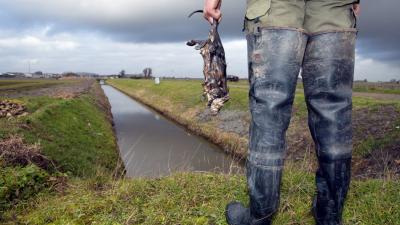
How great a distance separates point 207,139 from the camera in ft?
67.0

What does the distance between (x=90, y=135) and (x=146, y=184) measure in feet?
37.6

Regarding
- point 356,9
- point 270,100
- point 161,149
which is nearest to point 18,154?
point 270,100

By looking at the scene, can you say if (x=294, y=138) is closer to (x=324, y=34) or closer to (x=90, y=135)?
(x=90, y=135)

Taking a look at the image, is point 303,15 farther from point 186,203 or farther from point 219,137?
point 219,137

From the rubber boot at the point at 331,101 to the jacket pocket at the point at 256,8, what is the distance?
441 mm

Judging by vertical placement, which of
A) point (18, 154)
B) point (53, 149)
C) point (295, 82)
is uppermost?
point (295, 82)

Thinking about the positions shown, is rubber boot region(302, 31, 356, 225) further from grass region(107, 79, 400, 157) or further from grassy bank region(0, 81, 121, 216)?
grass region(107, 79, 400, 157)

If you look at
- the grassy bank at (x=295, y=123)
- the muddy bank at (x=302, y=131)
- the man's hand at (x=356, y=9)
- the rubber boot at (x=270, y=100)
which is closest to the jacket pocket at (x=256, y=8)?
the rubber boot at (x=270, y=100)

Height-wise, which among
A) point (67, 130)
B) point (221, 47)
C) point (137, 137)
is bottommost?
point (137, 137)

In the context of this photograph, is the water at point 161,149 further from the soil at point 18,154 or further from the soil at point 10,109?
the soil at point 10,109

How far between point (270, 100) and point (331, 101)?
505 millimetres

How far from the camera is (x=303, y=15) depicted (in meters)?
2.91

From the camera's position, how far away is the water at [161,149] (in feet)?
42.6

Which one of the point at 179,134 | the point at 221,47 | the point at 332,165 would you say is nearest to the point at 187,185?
the point at 221,47
